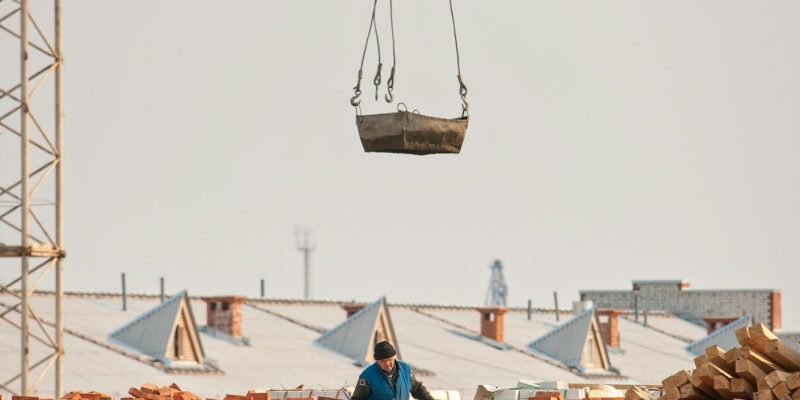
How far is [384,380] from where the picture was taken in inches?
562

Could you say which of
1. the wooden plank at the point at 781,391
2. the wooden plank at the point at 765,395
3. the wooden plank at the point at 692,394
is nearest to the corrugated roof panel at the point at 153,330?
the wooden plank at the point at 692,394

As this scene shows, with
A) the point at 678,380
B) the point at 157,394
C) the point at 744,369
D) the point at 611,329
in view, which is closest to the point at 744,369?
the point at 744,369

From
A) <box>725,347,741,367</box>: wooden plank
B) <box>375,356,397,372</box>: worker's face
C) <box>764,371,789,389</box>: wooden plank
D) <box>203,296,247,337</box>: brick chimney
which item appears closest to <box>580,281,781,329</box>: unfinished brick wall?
<box>203,296,247,337</box>: brick chimney

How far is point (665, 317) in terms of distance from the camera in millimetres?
65812

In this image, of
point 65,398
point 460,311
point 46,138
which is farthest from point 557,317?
point 65,398

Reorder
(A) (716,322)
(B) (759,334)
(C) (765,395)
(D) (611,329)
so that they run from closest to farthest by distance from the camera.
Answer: (C) (765,395) < (B) (759,334) < (D) (611,329) < (A) (716,322)

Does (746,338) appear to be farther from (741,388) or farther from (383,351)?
(383,351)

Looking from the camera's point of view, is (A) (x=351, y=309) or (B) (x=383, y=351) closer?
(B) (x=383, y=351)

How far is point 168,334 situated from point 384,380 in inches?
935

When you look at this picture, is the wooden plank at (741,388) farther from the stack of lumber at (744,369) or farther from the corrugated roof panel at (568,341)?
the corrugated roof panel at (568,341)

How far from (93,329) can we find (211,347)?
298 centimetres

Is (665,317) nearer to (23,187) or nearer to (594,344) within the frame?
(594,344)


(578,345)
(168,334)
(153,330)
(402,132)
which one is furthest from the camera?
(578,345)

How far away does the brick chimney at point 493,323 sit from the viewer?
5006cm
